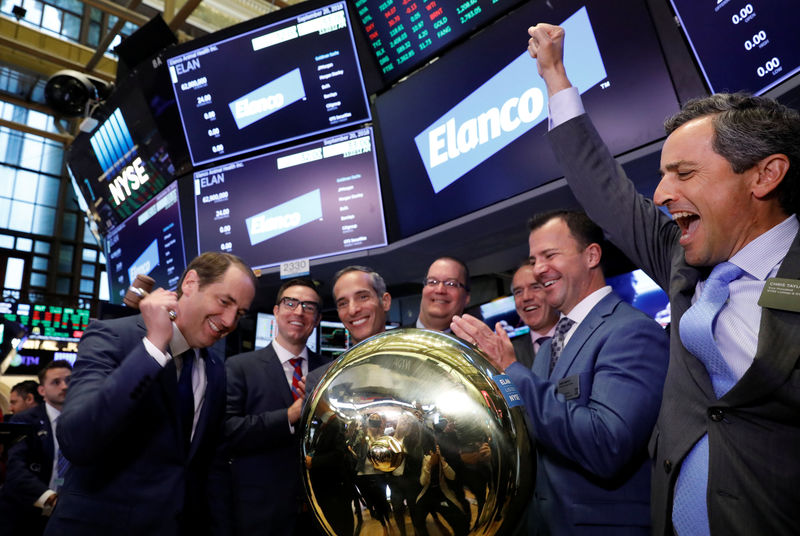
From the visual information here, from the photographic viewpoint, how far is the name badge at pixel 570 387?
1342 millimetres

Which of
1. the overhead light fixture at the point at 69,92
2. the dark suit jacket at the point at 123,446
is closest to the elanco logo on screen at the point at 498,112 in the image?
the dark suit jacket at the point at 123,446

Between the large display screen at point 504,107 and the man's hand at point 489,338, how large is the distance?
1.46 meters

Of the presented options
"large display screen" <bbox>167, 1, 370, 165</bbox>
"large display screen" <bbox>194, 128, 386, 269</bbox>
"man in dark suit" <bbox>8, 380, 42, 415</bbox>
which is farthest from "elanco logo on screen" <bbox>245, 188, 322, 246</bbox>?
"man in dark suit" <bbox>8, 380, 42, 415</bbox>

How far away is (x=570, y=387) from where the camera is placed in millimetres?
1359

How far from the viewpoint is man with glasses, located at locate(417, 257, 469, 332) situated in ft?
8.63

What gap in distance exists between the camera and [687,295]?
1229 mm

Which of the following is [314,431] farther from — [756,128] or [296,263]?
[296,263]

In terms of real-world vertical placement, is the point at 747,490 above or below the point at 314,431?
below

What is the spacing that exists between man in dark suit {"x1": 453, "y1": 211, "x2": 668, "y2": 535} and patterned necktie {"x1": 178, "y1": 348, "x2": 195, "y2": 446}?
43.0 inches

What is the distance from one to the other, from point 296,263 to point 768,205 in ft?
8.89

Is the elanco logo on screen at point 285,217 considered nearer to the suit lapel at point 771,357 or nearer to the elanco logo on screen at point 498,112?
the elanco logo on screen at point 498,112

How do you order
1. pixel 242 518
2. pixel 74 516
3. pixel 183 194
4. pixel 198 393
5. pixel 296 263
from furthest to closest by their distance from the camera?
1. pixel 183 194
2. pixel 296 263
3. pixel 242 518
4. pixel 198 393
5. pixel 74 516

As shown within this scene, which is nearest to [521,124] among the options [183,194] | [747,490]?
[747,490]

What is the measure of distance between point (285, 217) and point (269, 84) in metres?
0.83
